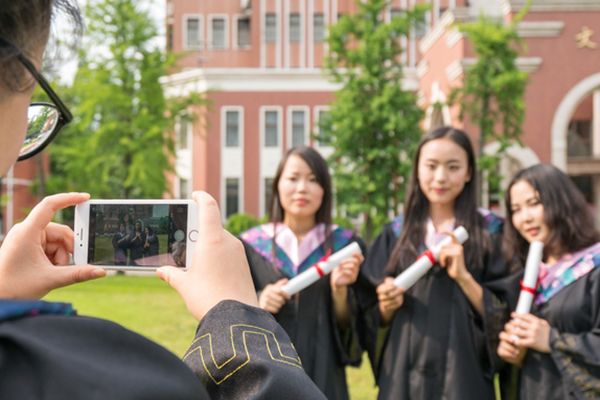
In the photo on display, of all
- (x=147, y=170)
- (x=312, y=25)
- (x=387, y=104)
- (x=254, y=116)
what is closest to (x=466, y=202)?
(x=387, y=104)

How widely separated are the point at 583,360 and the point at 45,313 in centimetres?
242

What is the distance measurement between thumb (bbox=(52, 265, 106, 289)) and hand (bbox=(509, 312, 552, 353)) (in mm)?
2041

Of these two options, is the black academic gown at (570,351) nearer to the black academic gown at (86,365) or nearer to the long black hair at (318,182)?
the long black hair at (318,182)

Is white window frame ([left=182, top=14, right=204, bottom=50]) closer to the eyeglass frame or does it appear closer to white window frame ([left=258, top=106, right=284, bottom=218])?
white window frame ([left=258, top=106, right=284, bottom=218])

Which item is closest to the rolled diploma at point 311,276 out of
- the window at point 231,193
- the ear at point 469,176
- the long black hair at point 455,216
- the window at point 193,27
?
the long black hair at point 455,216

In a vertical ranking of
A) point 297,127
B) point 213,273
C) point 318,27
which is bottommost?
point 213,273

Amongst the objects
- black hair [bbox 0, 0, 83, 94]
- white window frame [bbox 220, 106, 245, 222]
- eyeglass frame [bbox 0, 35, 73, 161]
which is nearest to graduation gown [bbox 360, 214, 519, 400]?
eyeglass frame [bbox 0, 35, 73, 161]

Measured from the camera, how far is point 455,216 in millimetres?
3072

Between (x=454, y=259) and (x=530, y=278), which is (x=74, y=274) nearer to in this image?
(x=454, y=259)

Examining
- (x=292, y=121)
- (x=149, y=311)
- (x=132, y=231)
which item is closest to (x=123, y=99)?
(x=149, y=311)

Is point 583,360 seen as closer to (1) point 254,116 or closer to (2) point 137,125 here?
(2) point 137,125

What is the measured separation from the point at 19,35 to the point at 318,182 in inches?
100

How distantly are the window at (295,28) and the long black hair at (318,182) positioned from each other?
25952mm

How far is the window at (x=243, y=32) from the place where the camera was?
1153 inches
